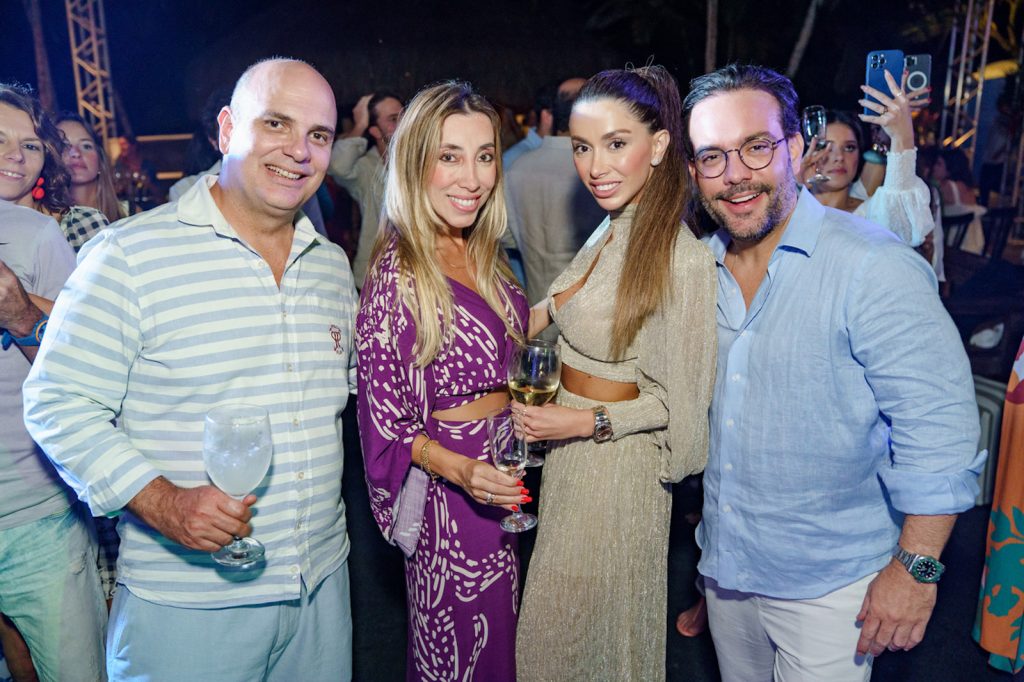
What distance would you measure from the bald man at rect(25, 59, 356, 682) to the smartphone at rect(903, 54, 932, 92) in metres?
2.42

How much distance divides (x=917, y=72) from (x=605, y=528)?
7.69 feet

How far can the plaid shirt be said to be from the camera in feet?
8.49

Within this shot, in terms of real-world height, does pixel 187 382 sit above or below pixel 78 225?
below

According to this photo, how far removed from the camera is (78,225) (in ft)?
8.55

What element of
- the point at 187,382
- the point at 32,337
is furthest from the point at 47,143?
the point at 187,382

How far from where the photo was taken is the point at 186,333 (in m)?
1.68

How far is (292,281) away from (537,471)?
2.92m

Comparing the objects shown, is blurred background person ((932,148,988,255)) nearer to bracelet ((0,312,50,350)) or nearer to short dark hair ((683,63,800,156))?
short dark hair ((683,63,800,156))

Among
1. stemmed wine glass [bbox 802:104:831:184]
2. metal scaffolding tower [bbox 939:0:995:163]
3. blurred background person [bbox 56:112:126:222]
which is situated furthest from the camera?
metal scaffolding tower [bbox 939:0:995:163]

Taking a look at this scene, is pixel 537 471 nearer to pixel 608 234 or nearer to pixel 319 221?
pixel 319 221

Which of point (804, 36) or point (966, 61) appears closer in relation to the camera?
point (966, 61)

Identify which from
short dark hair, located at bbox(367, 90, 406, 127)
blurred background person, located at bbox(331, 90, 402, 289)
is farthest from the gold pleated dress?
short dark hair, located at bbox(367, 90, 406, 127)

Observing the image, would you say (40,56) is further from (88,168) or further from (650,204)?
(650,204)

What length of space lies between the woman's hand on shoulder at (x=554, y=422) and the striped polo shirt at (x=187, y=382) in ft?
1.52
